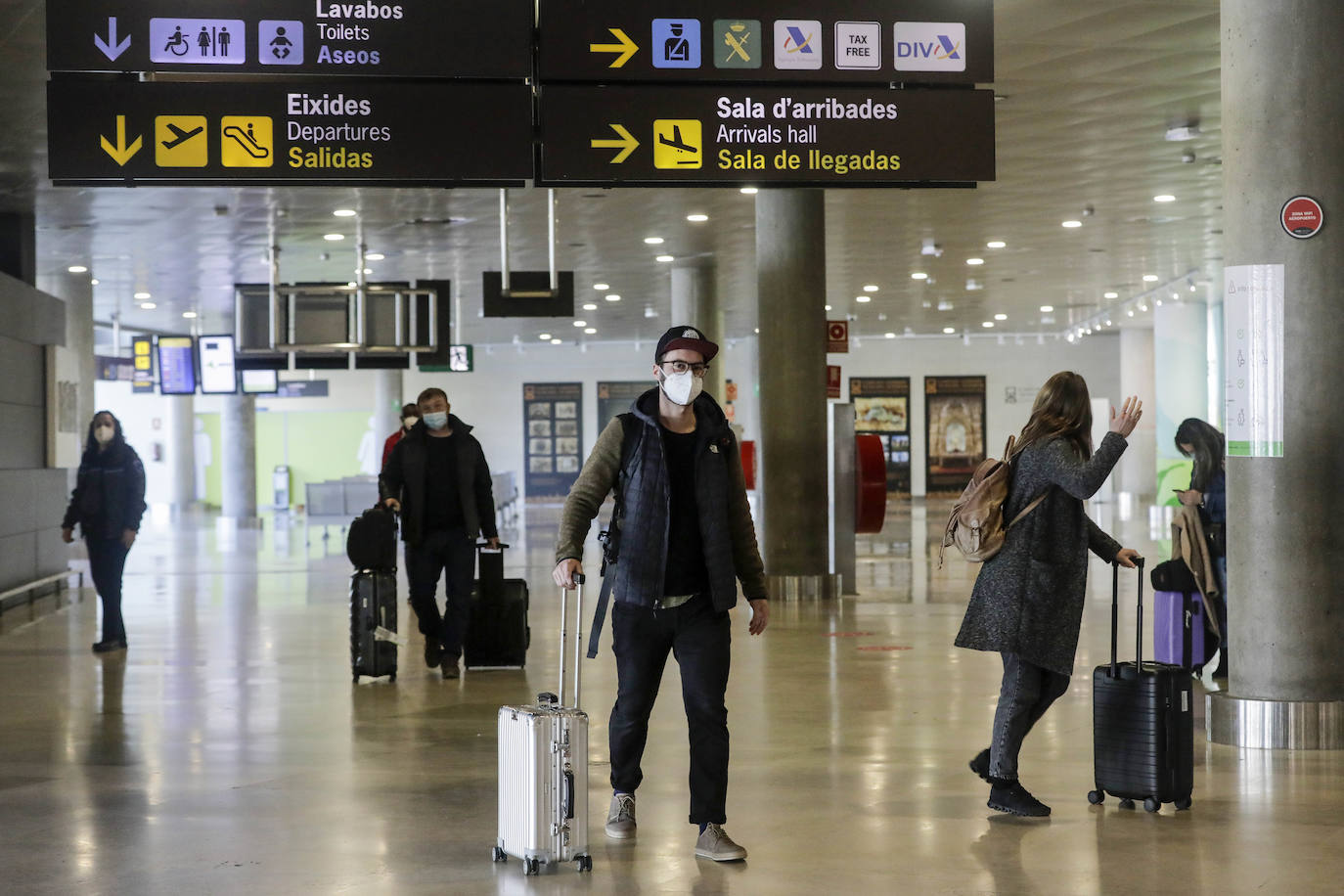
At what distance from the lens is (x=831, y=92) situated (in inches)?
253

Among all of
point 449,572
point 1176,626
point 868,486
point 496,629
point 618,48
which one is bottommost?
point 496,629

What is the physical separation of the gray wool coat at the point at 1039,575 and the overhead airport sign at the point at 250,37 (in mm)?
Result: 3084

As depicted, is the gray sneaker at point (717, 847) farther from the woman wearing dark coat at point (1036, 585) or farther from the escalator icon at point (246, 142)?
the escalator icon at point (246, 142)

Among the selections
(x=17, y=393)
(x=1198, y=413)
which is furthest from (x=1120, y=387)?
(x=17, y=393)

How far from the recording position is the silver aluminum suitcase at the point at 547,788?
4.50 metres

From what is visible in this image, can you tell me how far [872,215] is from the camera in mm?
17188

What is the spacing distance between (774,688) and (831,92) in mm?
3465

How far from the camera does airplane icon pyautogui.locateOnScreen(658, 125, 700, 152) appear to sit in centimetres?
637

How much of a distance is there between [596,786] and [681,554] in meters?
1.51

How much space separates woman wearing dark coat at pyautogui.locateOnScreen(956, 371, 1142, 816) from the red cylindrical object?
28.2 ft

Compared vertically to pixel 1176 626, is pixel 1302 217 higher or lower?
higher

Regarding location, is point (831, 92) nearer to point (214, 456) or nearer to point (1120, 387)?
point (1120, 387)

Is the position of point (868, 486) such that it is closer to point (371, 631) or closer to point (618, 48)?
point (371, 631)

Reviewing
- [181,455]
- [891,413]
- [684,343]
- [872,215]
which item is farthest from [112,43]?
[891,413]
